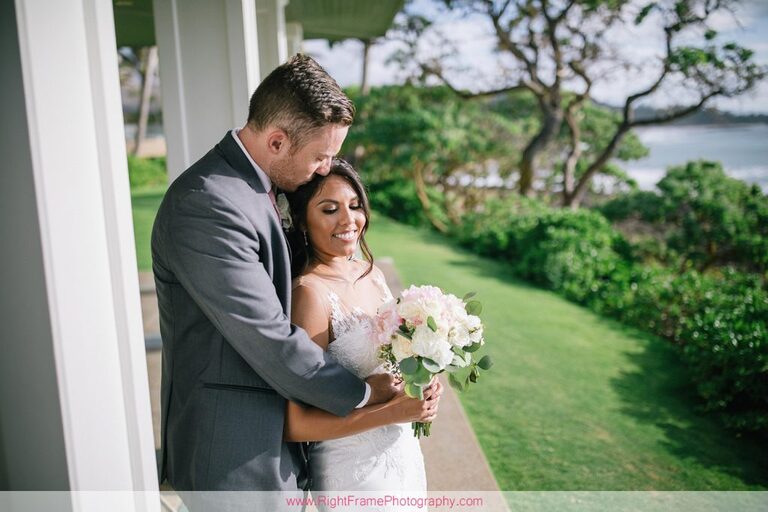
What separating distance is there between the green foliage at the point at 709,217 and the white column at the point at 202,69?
6928mm

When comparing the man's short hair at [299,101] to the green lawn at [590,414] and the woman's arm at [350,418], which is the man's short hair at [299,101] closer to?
the woman's arm at [350,418]

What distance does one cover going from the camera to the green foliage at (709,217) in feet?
24.7

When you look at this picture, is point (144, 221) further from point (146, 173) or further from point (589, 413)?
point (589, 413)

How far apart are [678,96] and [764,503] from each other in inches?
329

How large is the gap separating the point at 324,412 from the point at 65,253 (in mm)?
935

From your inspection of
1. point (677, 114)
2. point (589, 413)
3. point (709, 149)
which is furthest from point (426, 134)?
point (589, 413)

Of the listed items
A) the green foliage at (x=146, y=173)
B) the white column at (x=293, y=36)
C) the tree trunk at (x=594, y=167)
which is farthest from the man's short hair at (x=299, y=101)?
the green foliage at (x=146, y=173)

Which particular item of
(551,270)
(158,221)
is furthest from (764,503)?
(551,270)

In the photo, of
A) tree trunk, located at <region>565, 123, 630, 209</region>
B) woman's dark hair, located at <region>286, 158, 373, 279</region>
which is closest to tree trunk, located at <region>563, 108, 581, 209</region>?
tree trunk, located at <region>565, 123, 630, 209</region>

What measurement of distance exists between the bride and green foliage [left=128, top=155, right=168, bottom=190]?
19.7 m

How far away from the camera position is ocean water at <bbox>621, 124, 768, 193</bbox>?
8.74 m

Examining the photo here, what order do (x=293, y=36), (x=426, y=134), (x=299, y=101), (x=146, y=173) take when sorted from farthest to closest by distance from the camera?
(x=146, y=173)
(x=426, y=134)
(x=293, y=36)
(x=299, y=101)

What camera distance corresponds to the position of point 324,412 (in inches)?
72.4

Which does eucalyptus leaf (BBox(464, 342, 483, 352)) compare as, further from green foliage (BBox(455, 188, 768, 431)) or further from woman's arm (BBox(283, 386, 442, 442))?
green foliage (BBox(455, 188, 768, 431))
